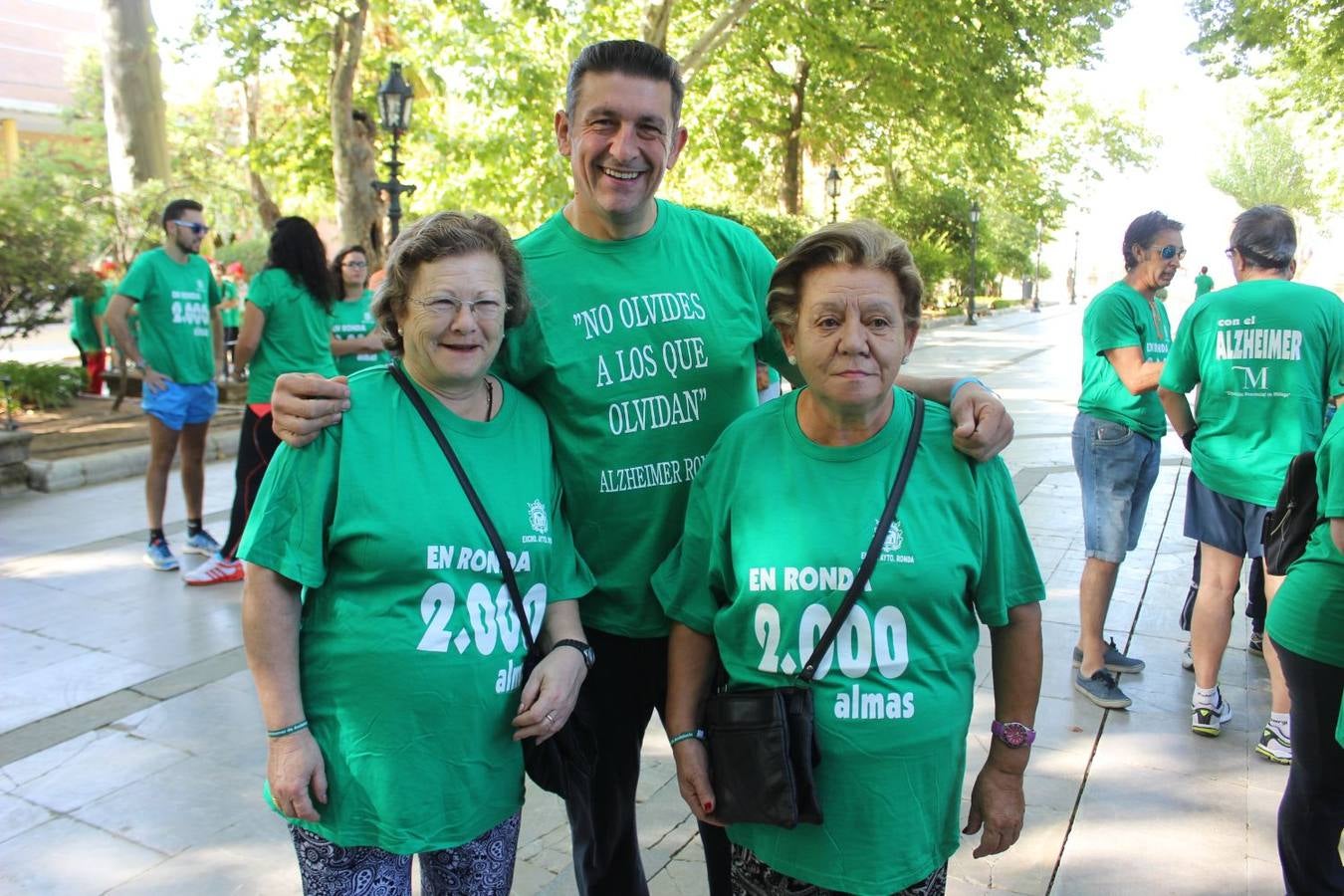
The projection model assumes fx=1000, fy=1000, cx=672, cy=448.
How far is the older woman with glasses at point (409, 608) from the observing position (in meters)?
1.75

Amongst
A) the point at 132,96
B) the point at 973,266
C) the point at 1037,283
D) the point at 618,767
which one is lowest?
the point at 618,767

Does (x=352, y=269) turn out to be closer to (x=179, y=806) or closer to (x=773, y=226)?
(x=179, y=806)

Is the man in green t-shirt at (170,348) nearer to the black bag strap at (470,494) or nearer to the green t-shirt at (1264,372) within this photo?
the black bag strap at (470,494)

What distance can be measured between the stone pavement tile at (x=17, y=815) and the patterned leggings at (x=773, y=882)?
103 inches

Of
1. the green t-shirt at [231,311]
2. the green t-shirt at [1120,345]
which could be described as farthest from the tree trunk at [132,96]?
the green t-shirt at [1120,345]

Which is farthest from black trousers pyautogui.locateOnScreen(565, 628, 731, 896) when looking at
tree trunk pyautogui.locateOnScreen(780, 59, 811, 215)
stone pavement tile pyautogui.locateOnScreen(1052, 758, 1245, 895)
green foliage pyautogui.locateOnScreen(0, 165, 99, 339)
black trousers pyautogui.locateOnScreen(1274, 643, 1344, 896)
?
tree trunk pyautogui.locateOnScreen(780, 59, 811, 215)

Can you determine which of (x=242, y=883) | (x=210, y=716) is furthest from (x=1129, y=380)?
(x=210, y=716)

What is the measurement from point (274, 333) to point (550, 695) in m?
4.64

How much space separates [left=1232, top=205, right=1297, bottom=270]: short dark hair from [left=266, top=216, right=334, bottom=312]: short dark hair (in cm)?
474

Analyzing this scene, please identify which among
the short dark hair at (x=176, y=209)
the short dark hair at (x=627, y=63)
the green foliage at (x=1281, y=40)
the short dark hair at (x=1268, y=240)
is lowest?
the short dark hair at (x=1268, y=240)

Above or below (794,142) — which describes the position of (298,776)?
below

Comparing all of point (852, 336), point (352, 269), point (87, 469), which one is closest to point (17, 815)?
point (852, 336)

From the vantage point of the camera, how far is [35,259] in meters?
9.99

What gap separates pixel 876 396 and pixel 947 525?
264 millimetres
